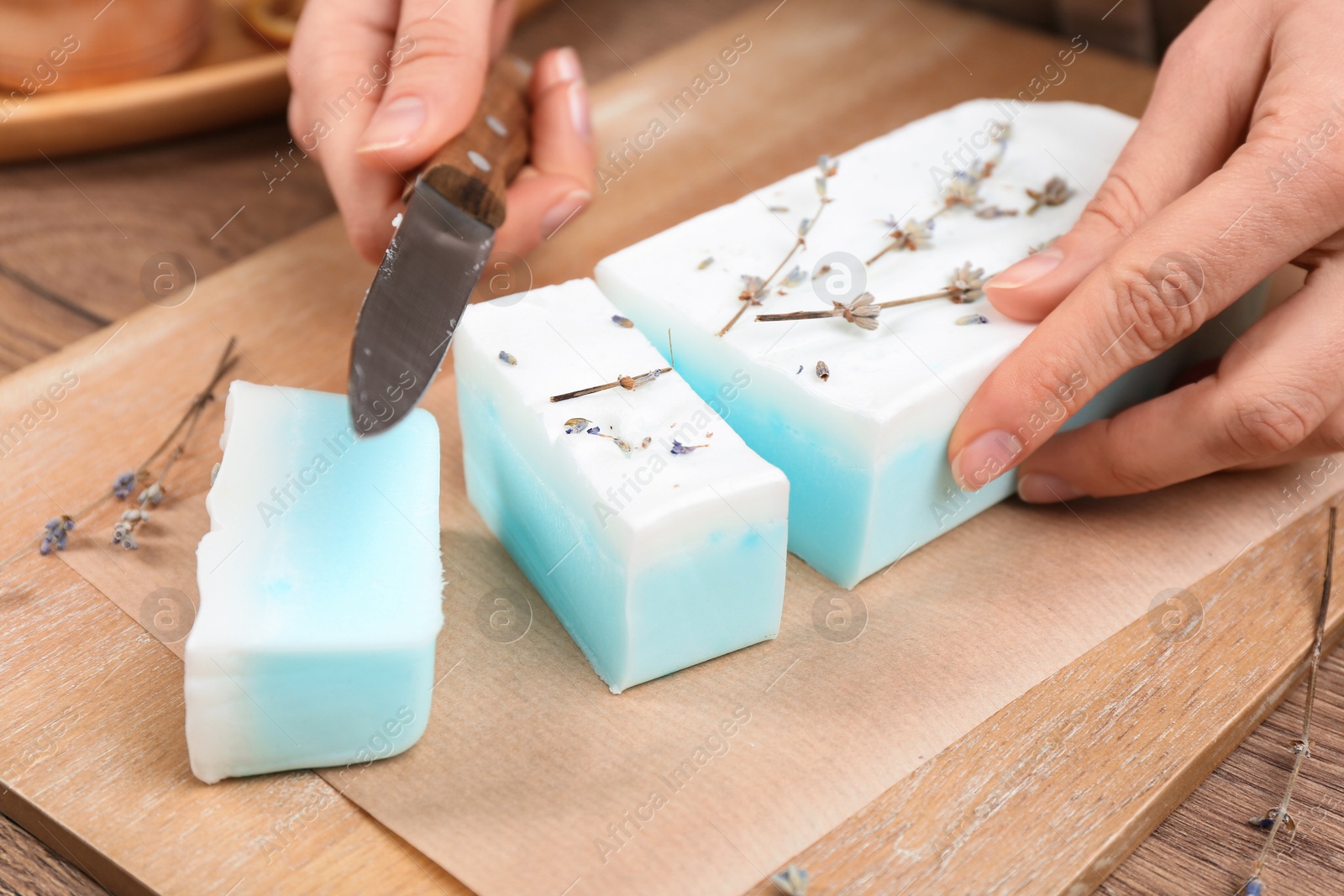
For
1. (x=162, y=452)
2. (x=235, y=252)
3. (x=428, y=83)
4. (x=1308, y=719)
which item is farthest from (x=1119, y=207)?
(x=235, y=252)

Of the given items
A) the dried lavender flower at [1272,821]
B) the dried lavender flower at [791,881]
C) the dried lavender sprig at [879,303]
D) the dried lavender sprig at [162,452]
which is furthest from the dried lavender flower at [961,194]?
the dried lavender sprig at [162,452]

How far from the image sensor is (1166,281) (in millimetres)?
1499

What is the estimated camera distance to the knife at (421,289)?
4.42 feet

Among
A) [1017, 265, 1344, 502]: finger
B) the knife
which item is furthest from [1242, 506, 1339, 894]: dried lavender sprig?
the knife

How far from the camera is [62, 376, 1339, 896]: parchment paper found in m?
1.31

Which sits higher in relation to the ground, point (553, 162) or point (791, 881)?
point (553, 162)

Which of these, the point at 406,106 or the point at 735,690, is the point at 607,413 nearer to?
the point at 735,690

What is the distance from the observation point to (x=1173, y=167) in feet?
5.56

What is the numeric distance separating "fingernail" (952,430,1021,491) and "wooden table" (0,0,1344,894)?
1.54ft

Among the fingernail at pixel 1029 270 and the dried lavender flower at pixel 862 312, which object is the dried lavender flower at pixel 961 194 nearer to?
the fingernail at pixel 1029 270

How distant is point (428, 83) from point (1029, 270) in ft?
3.19

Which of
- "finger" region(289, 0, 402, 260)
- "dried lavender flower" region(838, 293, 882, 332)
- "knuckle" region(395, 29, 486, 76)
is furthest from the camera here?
"finger" region(289, 0, 402, 260)

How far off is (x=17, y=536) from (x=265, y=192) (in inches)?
39.8

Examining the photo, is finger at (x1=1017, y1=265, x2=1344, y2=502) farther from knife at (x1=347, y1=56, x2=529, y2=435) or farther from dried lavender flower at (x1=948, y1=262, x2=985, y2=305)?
knife at (x1=347, y1=56, x2=529, y2=435)
